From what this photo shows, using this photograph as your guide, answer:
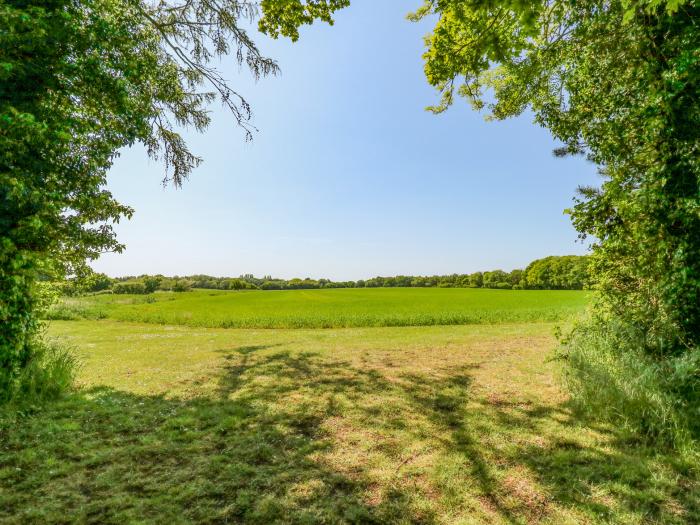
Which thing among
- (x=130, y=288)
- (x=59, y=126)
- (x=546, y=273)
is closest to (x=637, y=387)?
(x=59, y=126)

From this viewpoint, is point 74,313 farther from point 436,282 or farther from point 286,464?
point 436,282

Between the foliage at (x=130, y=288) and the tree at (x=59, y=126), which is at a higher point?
the tree at (x=59, y=126)

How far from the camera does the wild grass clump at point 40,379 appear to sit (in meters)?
5.73

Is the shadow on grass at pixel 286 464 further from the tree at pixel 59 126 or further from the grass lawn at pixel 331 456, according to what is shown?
the tree at pixel 59 126

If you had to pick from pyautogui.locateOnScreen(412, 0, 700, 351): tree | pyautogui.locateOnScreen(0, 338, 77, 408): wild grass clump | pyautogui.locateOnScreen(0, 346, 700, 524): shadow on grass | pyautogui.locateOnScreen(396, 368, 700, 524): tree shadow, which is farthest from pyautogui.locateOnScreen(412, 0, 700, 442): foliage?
pyautogui.locateOnScreen(0, 338, 77, 408): wild grass clump

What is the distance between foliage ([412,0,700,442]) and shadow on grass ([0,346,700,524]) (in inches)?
84.3

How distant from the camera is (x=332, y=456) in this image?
167 inches

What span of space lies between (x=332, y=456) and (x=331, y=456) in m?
0.01

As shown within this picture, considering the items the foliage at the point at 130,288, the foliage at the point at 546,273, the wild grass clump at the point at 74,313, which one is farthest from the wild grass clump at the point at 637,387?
the foliage at the point at 130,288

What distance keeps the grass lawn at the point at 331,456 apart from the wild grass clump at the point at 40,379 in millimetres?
362

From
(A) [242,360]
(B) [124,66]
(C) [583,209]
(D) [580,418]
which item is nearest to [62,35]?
(B) [124,66]

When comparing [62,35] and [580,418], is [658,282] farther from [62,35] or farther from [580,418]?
[62,35]

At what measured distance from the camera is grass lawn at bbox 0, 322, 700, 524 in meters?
3.19

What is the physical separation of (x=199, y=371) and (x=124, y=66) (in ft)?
24.1
